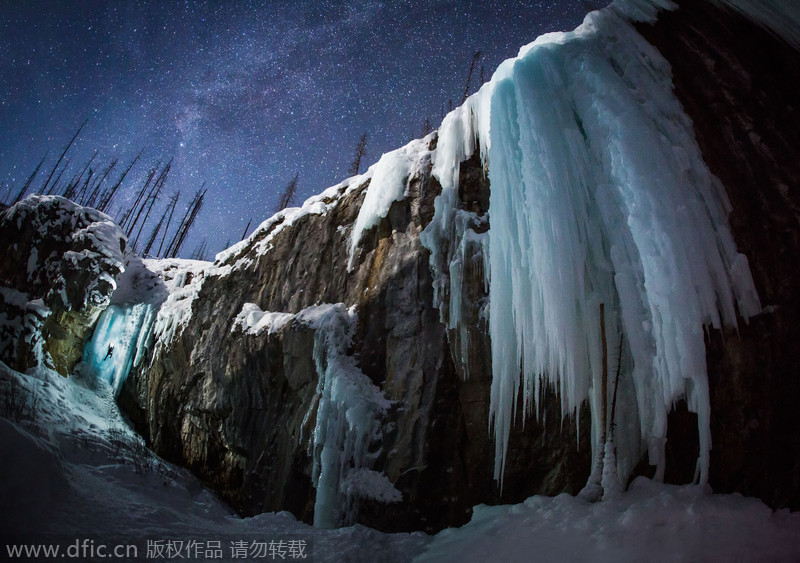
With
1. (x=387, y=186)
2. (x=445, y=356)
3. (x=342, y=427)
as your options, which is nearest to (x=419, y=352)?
(x=445, y=356)

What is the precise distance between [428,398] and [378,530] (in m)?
2.02

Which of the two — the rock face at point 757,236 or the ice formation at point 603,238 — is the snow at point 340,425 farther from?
the rock face at point 757,236

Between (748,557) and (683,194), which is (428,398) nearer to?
(748,557)

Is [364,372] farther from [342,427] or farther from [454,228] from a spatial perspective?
[454,228]

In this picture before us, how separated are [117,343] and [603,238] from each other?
14.2 metres

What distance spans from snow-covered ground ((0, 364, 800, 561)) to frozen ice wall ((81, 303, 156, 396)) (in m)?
4.97

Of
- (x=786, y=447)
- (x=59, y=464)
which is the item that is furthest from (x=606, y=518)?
(x=59, y=464)

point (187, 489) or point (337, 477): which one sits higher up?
point (337, 477)

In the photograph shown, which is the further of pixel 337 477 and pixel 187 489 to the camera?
pixel 187 489

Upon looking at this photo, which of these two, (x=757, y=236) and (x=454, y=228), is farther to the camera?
(x=454, y=228)

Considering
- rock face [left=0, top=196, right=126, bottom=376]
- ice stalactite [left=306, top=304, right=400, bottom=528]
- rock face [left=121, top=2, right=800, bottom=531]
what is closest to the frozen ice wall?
rock face [left=0, top=196, right=126, bottom=376]

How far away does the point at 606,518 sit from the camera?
4.17m

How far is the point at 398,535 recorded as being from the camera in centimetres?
531

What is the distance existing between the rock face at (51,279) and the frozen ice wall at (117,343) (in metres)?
0.31
